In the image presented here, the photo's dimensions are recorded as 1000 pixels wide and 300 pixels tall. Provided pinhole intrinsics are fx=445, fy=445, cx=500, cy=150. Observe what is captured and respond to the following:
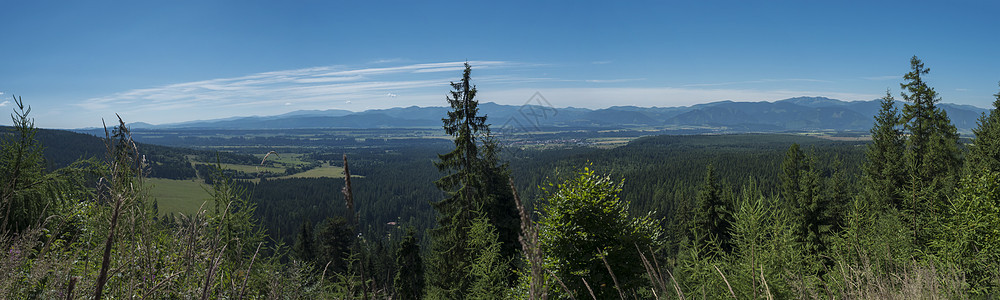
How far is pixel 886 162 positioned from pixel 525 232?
30441 mm

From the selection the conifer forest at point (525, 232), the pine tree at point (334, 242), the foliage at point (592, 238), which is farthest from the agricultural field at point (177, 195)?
the foliage at point (592, 238)

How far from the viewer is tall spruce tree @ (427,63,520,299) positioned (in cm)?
1769

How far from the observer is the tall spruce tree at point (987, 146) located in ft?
57.1

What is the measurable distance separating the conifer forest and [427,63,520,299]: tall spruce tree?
9 centimetres

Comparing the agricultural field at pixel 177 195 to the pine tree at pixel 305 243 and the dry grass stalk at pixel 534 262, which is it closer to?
the pine tree at pixel 305 243

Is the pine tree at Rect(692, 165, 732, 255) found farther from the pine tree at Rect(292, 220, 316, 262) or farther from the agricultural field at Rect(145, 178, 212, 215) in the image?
the agricultural field at Rect(145, 178, 212, 215)

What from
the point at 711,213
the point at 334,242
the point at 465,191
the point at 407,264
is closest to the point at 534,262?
the point at 465,191

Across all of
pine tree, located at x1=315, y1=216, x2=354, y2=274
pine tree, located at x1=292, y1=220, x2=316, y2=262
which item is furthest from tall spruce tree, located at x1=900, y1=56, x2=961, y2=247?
pine tree, located at x1=292, y1=220, x2=316, y2=262

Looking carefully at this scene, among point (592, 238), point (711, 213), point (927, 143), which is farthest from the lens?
point (711, 213)

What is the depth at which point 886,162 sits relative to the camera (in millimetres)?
23734

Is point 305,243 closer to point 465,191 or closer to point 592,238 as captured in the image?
point 465,191

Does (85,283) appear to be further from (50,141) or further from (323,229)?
(50,141)

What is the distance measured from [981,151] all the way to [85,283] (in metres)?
27.7

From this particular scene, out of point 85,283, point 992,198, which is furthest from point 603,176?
point 992,198
